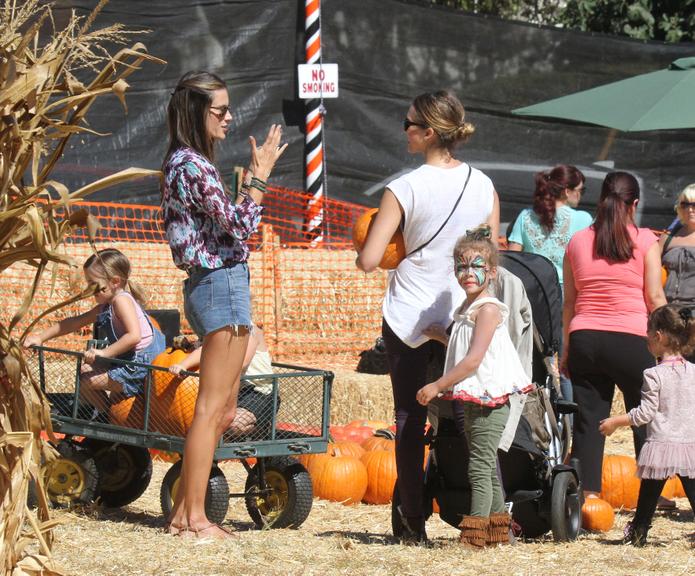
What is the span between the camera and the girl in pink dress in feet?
19.1

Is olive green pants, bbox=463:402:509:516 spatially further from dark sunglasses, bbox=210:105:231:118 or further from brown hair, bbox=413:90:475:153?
dark sunglasses, bbox=210:105:231:118

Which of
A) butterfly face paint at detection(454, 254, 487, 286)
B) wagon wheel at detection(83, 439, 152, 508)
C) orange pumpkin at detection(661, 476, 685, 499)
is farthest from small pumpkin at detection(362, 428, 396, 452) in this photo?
butterfly face paint at detection(454, 254, 487, 286)

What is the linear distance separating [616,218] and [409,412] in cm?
190

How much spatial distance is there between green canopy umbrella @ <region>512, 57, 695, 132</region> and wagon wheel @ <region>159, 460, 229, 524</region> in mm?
4395

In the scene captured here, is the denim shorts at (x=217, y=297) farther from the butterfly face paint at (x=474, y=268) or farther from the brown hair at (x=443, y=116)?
the brown hair at (x=443, y=116)

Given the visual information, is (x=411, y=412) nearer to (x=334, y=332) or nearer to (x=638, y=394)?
(x=638, y=394)

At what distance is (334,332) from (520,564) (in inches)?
282

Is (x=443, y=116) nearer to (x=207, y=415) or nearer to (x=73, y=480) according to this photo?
(x=207, y=415)

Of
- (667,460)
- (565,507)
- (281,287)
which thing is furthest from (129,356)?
(281,287)

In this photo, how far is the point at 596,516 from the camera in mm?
6500

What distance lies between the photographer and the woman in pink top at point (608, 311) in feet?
21.4

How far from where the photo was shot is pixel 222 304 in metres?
5.18

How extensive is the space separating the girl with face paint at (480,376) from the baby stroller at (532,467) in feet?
0.77

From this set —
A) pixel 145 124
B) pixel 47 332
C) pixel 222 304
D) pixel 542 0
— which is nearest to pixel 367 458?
pixel 47 332
